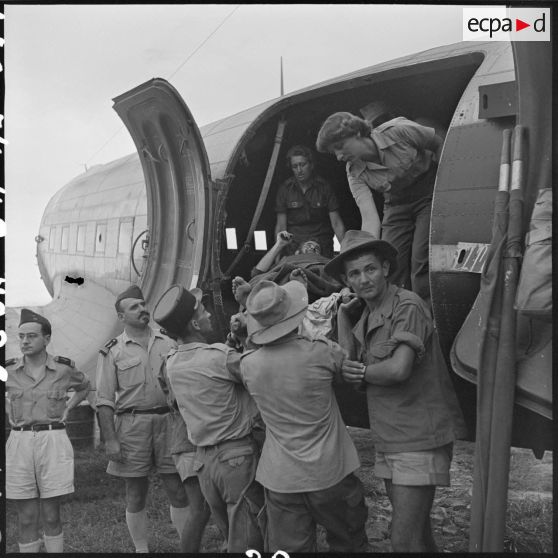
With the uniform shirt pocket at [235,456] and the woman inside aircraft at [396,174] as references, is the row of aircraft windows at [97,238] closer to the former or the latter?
the woman inside aircraft at [396,174]

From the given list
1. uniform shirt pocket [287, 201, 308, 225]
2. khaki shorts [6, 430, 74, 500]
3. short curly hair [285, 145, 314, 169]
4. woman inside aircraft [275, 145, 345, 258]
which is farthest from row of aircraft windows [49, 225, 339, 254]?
khaki shorts [6, 430, 74, 500]

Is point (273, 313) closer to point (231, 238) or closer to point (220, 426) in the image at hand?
point (220, 426)

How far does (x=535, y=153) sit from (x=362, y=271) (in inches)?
40.1

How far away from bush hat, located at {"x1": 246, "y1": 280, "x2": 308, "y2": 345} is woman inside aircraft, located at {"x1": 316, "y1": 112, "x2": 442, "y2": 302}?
83cm

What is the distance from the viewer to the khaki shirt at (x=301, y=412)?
3.54 meters

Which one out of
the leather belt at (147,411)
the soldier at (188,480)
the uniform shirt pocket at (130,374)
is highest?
the uniform shirt pocket at (130,374)

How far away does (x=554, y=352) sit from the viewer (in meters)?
3.31

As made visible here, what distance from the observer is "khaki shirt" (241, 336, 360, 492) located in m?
3.54

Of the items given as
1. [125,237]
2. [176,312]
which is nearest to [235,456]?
[176,312]

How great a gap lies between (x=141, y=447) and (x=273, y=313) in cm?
171

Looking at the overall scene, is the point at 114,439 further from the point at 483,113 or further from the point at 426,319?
the point at 483,113

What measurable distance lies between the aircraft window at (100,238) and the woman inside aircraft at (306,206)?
3.31m

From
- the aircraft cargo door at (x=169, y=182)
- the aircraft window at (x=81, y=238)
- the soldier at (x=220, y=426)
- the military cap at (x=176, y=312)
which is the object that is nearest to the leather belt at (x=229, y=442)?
the soldier at (x=220, y=426)

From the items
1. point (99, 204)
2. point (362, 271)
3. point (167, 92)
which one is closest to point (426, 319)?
point (362, 271)
